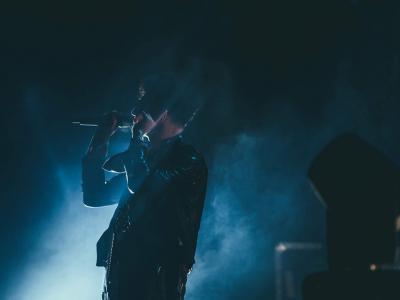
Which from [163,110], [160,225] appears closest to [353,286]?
[160,225]

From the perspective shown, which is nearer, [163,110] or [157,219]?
[157,219]

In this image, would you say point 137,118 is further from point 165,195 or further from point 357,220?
point 357,220

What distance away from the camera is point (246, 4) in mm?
5449

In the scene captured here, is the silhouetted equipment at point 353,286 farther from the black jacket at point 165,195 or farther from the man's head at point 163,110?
the man's head at point 163,110

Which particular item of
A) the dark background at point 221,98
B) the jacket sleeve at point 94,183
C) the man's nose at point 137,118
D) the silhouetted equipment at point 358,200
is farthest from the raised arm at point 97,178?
the silhouetted equipment at point 358,200

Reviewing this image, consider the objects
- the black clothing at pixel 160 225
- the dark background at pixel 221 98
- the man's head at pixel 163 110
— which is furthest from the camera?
the dark background at pixel 221 98

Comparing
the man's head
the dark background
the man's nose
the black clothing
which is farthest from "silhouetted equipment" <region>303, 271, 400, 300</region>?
the dark background

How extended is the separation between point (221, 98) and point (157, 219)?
3994mm

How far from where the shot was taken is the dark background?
4.50 metres

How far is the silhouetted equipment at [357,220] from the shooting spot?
913 millimetres

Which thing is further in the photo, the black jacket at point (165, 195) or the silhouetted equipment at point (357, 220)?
the black jacket at point (165, 195)

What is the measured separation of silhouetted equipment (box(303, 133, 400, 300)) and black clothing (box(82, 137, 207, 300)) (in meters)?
1.10

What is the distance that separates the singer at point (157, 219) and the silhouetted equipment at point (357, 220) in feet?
3.64

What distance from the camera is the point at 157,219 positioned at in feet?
6.62
